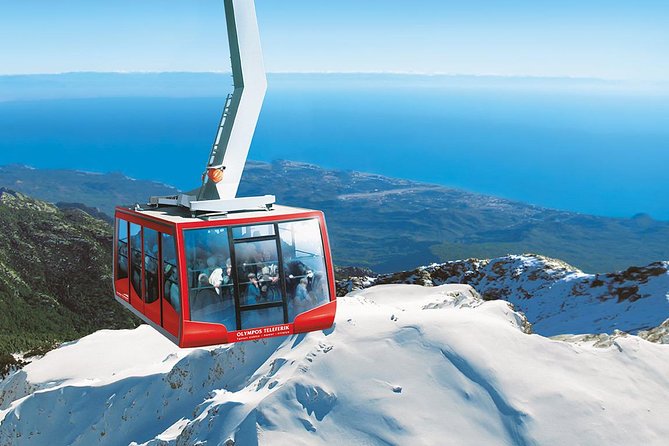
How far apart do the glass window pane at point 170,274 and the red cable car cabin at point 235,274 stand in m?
0.02

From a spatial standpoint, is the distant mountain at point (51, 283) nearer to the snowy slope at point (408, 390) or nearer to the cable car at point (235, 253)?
the snowy slope at point (408, 390)

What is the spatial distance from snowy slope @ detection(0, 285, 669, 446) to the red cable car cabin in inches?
292

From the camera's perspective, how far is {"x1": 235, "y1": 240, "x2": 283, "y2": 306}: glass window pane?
1655cm

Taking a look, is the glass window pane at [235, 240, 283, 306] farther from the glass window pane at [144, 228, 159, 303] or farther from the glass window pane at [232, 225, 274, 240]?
the glass window pane at [144, 228, 159, 303]

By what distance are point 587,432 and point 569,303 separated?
36.0 m

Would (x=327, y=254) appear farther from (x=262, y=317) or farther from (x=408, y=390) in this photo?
(x=408, y=390)

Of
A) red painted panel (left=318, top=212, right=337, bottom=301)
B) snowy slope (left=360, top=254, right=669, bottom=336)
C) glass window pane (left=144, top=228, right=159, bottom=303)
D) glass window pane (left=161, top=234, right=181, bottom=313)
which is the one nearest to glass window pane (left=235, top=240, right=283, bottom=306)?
red painted panel (left=318, top=212, right=337, bottom=301)

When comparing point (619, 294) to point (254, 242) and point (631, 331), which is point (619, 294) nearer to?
point (631, 331)

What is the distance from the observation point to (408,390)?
80.2 feet

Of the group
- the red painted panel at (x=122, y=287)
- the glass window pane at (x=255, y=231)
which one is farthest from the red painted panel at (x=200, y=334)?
the red painted panel at (x=122, y=287)

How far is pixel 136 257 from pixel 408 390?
35.9 ft

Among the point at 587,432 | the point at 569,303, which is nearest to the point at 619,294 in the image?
the point at 569,303

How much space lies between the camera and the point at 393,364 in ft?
85.0

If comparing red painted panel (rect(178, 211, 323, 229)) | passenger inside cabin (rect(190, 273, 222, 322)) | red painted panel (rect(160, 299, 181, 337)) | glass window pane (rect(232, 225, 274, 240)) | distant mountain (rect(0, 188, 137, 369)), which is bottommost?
distant mountain (rect(0, 188, 137, 369))
